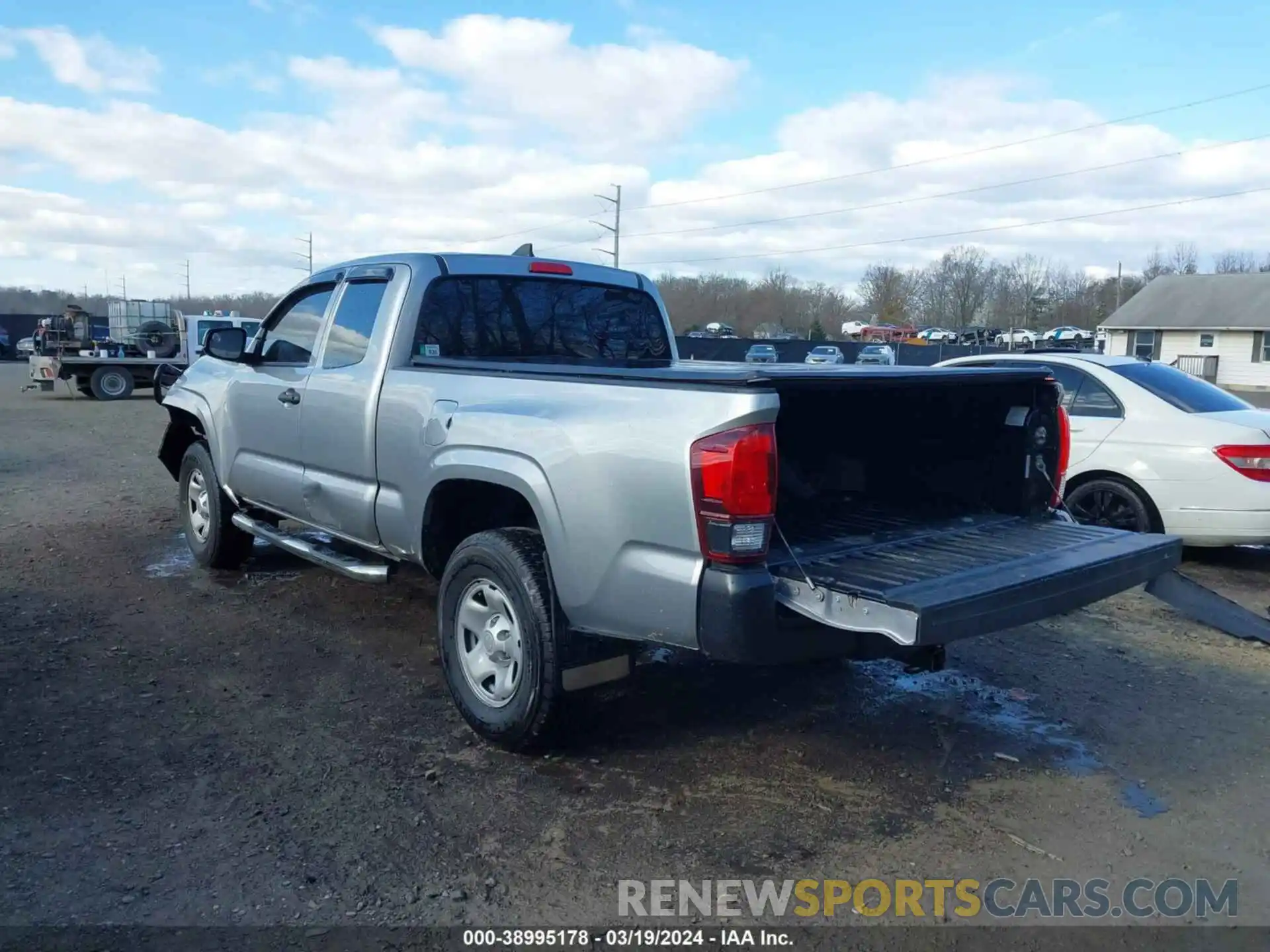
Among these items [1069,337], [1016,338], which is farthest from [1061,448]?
[1016,338]

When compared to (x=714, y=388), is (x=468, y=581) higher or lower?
lower

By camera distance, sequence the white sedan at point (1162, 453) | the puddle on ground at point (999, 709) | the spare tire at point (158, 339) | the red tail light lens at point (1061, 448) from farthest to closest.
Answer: the spare tire at point (158, 339)
the white sedan at point (1162, 453)
the red tail light lens at point (1061, 448)
the puddle on ground at point (999, 709)

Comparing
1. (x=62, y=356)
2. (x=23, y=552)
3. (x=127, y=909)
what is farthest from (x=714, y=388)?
(x=62, y=356)

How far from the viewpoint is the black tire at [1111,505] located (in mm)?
7387

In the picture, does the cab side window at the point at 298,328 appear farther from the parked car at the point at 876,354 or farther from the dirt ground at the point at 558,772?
the parked car at the point at 876,354

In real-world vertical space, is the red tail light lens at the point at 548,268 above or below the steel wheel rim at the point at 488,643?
above

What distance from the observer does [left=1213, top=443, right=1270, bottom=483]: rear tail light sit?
6902 mm

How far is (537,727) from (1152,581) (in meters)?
2.57

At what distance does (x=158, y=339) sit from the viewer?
25.5 m

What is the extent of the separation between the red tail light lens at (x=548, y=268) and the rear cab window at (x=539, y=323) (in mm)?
38

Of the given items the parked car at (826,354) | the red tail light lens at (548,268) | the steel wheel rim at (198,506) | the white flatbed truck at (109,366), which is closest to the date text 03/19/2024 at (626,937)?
the red tail light lens at (548,268)

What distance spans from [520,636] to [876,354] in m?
35.6

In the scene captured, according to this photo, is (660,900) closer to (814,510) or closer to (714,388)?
(714,388)

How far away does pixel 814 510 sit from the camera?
4.82 m
